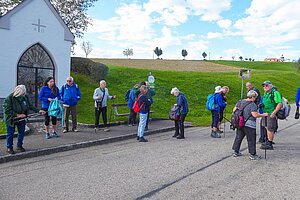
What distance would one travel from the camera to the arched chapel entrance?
14.2 metres

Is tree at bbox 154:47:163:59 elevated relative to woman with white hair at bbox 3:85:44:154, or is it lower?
elevated

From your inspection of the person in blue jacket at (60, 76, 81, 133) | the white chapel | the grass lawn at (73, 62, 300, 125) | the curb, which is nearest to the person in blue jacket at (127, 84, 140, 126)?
the grass lawn at (73, 62, 300, 125)

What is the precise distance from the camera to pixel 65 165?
22.2ft

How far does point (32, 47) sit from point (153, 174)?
1066 cm

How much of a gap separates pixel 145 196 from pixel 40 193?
66.5 inches

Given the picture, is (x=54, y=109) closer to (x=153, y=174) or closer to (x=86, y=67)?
(x=153, y=174)

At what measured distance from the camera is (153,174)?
19.9ft

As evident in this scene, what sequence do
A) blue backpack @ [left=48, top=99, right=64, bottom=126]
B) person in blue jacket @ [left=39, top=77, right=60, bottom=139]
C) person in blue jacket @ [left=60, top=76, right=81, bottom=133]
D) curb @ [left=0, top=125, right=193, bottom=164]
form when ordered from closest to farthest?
curb @ [left=0, top=125, right=193, bottom=164] → blue backpack @ [left=48, top=99, right=64, bottom=126] → person in blue jacket @ [left=39, top=77, right=60, bottom=139] → person in blue jacket @ [left=60, top=76, right=81, bottom=133]

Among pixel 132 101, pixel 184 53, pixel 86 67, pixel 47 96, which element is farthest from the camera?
pixel 184 53

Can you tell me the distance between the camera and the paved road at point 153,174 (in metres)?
4.99

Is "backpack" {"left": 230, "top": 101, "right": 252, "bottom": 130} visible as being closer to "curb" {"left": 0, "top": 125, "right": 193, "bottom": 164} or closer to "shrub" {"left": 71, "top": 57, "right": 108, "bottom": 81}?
"curb" {"left": 0, "top": 125, "right": 193, "bottom": 164}

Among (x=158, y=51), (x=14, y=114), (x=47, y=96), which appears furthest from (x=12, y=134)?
(x=158, y=51)

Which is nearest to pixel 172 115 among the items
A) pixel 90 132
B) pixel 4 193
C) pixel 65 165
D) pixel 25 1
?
pixel 90 132

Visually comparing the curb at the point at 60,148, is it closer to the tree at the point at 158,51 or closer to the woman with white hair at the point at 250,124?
Result: the woman with white hair at the point at 250,124
